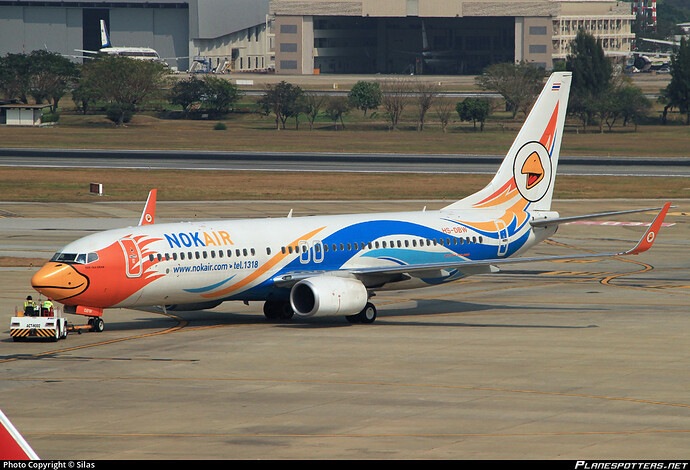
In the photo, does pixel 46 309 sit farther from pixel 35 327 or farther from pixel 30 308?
pixel 35 327

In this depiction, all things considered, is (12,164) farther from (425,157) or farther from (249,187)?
(425,157)

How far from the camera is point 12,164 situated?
12175cm

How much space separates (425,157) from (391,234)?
299ft

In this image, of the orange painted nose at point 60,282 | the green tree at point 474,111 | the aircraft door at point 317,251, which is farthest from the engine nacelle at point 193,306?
the green tree at point 474,111

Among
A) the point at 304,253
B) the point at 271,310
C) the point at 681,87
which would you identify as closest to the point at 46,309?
the point at 271,310

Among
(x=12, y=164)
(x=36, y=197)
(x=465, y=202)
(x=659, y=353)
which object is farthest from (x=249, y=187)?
(x=659, y=353)

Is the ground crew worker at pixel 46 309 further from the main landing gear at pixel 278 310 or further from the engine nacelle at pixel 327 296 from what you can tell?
the engine nacelle at pixel 327 296

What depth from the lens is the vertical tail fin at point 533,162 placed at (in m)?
52.1

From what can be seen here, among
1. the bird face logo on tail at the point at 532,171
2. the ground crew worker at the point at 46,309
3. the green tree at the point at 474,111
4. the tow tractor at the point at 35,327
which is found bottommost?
the tow tractor at the point at 35,327

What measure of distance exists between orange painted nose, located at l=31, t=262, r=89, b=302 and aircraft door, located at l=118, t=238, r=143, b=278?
1704mm

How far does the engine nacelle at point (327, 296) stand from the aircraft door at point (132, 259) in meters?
6.61

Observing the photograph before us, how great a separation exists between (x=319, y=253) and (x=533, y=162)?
13.9 meters

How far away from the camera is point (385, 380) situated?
1308 inches

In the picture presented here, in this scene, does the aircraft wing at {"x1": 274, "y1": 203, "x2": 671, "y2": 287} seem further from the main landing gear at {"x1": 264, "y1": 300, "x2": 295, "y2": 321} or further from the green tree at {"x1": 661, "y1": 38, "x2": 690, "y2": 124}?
the green tree at {"x1": 661, "y1": 38, "x2": 690, "y2": 124}
